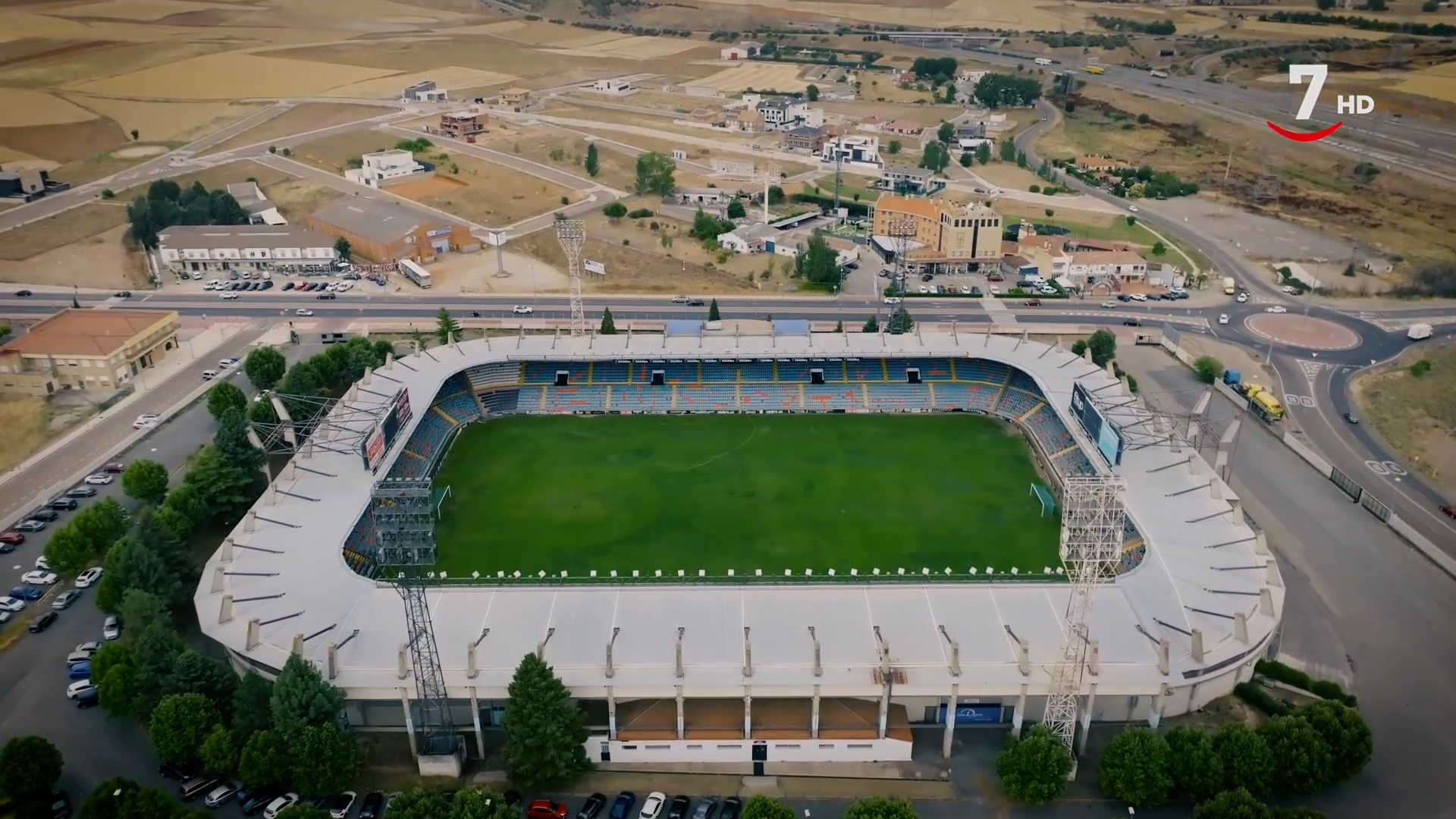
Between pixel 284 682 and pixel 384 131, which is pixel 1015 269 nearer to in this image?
pixel 284 682

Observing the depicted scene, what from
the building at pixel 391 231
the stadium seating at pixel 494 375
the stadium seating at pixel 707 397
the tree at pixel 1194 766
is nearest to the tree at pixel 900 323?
the stadium seating at pixel 707 397

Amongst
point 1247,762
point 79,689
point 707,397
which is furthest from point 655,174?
point 1247,762

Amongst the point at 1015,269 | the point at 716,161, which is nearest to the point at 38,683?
the point at 1015,269

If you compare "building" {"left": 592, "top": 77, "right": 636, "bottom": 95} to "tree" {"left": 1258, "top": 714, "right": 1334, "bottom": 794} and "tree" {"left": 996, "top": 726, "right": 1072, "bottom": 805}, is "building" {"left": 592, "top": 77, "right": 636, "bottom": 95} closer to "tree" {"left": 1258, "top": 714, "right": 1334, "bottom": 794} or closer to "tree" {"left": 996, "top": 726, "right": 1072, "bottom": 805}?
"tree" {"left": 996, "top": 726, "right": 1072, "bottom": 805}

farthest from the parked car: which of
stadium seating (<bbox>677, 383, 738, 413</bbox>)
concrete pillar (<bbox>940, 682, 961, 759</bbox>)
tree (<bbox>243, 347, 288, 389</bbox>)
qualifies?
tree (<bbox>243, 347, 288, 389</bbox>)

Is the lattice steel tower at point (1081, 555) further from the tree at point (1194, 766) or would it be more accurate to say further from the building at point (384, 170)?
the building at point (384, 170)

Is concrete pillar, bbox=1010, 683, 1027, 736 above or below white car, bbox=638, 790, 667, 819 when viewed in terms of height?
above

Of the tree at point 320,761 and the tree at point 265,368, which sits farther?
the tree at point 265,368
